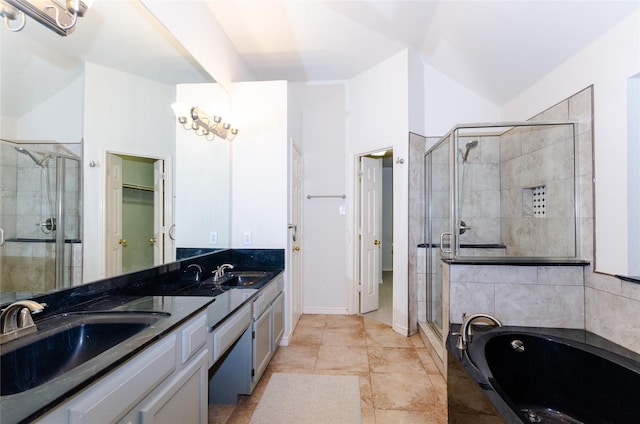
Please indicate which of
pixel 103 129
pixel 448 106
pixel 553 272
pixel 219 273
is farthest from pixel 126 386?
pixel 448 106

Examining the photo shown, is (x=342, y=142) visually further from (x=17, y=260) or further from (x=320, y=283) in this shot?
(x=17, y=260)

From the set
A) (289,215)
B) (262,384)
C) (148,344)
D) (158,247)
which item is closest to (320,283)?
(289,215)

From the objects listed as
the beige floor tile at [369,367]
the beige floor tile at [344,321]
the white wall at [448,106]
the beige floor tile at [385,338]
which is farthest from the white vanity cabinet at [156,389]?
the white wall at [448,106]

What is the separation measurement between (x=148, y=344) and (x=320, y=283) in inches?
111

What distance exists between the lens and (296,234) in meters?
3.23

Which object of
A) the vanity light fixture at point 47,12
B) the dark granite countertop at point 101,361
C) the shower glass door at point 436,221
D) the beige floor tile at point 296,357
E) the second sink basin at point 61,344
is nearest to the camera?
the dark granite countertop at point 101,361

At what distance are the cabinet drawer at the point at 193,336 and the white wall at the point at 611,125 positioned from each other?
94.7 inches

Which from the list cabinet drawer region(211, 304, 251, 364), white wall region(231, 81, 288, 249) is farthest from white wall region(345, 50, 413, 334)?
cabinet drawer region(211, 304, 251, 364)

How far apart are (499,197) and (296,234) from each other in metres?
2.14

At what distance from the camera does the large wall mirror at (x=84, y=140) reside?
1.03m

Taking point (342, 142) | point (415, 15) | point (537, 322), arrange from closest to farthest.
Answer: point (537, 322) → point (415, 15) → point (342, 142)

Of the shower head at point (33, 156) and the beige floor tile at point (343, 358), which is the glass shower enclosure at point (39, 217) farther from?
the beige floor tile at point (343, 358)

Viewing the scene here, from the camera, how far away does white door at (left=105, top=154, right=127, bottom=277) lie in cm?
144

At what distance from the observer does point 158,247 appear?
6.10 ft
